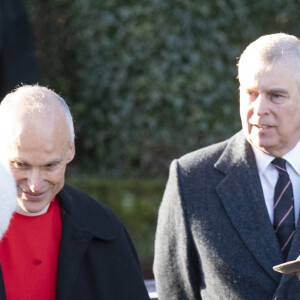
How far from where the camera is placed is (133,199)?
7.51m

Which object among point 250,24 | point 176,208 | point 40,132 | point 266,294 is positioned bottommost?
point 266,294

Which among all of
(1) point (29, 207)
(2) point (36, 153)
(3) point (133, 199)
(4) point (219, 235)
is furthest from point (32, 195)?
(3) point (133, 199)

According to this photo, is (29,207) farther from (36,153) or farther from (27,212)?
(36,153)

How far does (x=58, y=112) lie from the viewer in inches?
123

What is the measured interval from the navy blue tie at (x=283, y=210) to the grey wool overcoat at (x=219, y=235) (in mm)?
47

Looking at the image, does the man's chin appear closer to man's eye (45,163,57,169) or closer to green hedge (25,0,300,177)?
man's eye (45,163,57,169)

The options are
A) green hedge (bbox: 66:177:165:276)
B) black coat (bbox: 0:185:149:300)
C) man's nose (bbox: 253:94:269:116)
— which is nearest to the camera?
black coat (bbox: 0:185:149:300)

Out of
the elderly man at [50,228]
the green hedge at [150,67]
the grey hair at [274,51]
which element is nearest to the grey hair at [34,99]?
the elderly man at [50,228]

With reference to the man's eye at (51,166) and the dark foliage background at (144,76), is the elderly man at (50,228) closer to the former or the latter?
the man's eye at (51,166)

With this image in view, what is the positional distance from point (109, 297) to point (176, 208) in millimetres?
571

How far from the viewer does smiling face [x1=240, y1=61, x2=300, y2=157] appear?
11.1 feet

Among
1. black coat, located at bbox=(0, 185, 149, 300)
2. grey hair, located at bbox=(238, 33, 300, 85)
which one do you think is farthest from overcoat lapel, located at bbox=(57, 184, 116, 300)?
grey hair, located at bbox=(238, 33, 300, 85)

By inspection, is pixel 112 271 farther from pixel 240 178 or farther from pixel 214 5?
pixel 214 5

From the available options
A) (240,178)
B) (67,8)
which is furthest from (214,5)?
(240,178)
